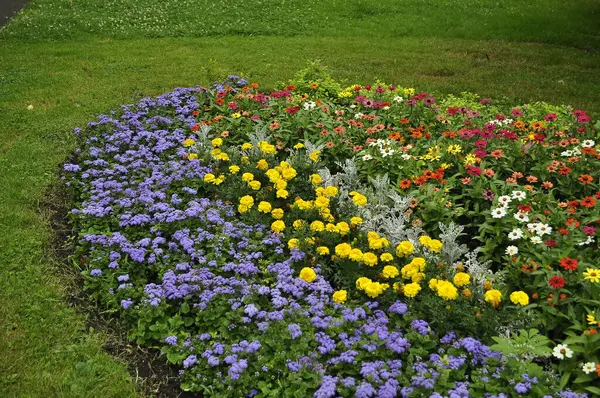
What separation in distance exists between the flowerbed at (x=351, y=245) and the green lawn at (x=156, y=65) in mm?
418

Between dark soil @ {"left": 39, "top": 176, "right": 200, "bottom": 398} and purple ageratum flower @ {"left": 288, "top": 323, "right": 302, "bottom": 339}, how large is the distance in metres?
0.71

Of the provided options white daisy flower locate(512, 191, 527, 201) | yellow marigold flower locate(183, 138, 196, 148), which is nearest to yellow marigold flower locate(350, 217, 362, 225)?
white daisy flower locate(512, 191, 527, 201)

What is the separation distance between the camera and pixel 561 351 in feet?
10.3

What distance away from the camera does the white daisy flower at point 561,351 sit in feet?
10.2

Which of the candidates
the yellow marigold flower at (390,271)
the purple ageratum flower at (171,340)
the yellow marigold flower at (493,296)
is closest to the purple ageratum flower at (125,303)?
the purple ageratum flower at (171,340)

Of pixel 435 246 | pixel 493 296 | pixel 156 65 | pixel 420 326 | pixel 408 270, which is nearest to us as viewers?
pixel 420 326

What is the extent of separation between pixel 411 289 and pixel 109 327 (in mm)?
2083

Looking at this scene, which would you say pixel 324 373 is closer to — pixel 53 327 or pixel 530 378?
pixel 530 378

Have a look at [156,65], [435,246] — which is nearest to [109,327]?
[435,246]

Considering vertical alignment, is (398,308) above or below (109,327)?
above

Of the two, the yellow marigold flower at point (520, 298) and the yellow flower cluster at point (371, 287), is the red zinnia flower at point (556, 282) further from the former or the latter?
the yellow flower cluster at point (371, 287)

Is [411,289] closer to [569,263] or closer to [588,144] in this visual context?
[569,263]

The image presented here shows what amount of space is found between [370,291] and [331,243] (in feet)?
2.13

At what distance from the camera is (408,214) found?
447cm
